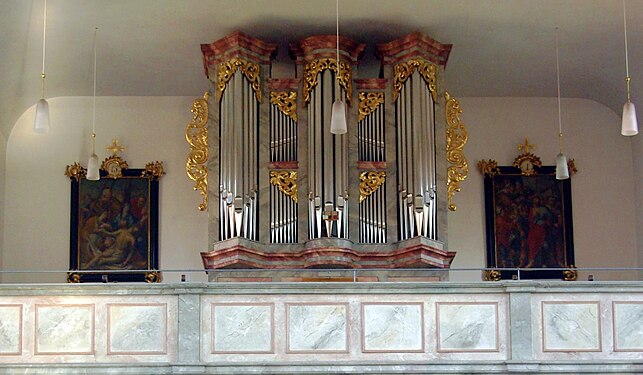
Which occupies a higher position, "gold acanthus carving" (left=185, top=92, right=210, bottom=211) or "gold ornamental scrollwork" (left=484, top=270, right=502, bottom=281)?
"gold acanthus carving" (left=185, top=92, right=210, bottom=211)

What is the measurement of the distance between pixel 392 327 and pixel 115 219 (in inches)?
294

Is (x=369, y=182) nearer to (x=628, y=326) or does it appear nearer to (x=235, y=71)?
(x=235, y=71)

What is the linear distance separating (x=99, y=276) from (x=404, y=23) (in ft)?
22.4

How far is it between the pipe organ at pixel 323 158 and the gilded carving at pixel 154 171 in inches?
99.3

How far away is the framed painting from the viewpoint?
2208cm

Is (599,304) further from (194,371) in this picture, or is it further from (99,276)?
(99,276)

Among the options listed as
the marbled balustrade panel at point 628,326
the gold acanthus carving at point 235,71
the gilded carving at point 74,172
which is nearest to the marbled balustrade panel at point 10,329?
the gold acanthus carving at point 235,71

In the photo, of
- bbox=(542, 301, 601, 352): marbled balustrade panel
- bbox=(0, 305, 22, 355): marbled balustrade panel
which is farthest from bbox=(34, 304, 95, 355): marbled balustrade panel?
bbox=(542, 301, 601, 352): marbled balustrade panel

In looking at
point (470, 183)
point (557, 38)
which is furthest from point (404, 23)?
point (470, 183)

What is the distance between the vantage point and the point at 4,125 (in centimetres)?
2200

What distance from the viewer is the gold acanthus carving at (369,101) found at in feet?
65.2

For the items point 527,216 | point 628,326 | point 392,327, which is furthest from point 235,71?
point 628,326

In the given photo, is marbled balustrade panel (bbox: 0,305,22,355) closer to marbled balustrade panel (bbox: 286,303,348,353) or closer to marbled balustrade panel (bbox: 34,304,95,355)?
marbled balustrade panel (bbox: 34,304,95,355)

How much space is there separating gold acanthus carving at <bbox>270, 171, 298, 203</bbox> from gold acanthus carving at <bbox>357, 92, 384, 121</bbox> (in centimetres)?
152
